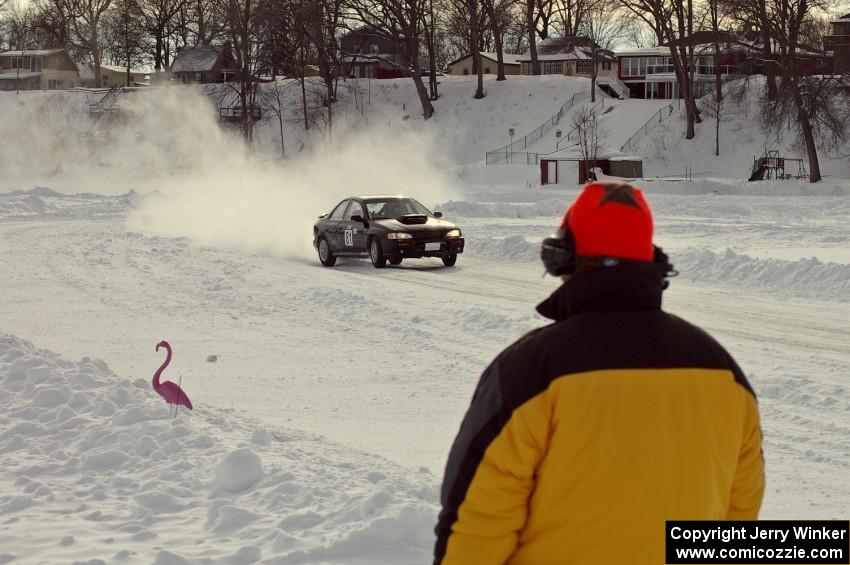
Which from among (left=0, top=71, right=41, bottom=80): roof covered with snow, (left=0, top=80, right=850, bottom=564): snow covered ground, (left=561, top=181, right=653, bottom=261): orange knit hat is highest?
(left=0, top=71, right=41, bottom=80): roof covered with snow

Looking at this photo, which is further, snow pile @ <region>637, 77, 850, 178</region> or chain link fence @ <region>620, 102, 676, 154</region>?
chain link fence @ <region>620, 102, 676, 154</region>

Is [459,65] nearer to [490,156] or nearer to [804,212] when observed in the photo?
[490,156]

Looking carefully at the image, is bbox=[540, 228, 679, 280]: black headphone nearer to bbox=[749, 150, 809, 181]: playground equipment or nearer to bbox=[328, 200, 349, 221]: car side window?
bbox=[328, 200, 349, 221]: car side window

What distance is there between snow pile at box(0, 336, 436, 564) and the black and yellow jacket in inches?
111

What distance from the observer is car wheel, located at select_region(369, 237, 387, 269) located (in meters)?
20.2

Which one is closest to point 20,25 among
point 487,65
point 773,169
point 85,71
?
point 85,71

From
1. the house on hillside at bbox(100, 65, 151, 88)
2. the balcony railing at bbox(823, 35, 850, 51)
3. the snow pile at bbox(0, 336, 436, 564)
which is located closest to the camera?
the snow pile at bbox(0, 336, 436, 564)

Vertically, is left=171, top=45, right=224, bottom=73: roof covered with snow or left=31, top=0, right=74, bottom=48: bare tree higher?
left=31, top=0, right=74, bottom=48: bare tree

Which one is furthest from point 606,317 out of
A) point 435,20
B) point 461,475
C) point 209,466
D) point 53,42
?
point 53,42

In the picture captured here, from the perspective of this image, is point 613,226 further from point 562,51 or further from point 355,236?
point 562,51

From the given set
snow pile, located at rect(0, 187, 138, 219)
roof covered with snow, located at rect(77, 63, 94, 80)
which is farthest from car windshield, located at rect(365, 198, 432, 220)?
roof covered with snow, located at rect(77, 63, 94, 80)

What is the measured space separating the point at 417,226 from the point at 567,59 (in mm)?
67005

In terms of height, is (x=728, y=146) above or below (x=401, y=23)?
below

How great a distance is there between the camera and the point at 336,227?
21.2 m
